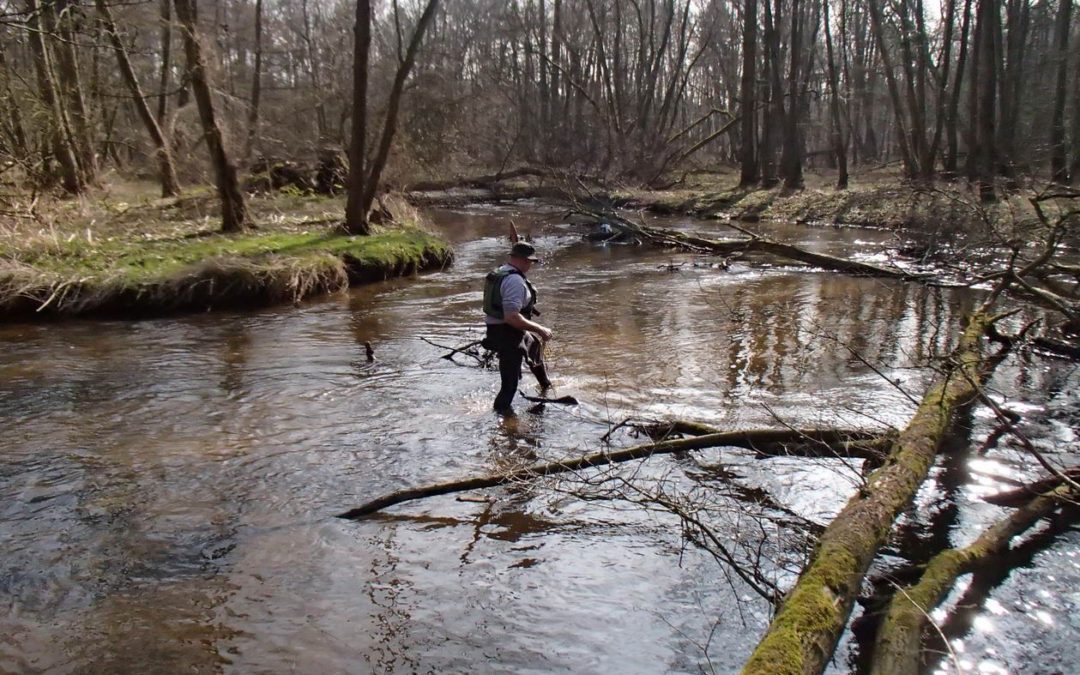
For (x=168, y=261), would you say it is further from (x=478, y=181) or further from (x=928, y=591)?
(x=478, y=181)

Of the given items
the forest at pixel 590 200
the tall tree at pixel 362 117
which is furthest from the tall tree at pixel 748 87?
the tall tree at pixel 362 117

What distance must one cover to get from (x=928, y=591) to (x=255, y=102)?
27222 mm

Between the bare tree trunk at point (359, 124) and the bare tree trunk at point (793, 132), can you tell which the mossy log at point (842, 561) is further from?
the bare tree trunk at point (793, 132)

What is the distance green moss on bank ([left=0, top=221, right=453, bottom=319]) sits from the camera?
1183cm

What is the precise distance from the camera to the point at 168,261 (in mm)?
13320

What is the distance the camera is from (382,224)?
794 inches

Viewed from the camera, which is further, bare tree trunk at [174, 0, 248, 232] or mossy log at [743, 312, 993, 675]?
bare tree trunk at [174, 0, 248, 232]

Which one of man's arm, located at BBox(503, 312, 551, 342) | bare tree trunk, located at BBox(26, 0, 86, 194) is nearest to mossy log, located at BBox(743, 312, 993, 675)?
man's arm, located at BBox(503, 312, 551, 342)

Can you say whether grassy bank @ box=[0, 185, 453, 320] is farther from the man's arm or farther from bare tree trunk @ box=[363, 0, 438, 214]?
the man's arm

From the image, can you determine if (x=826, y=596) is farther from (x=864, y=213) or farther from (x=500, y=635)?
(x=864, y=213)

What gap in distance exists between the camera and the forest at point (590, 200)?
4.89 meters

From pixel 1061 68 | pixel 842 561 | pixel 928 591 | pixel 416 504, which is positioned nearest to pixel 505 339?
pixel 416 504

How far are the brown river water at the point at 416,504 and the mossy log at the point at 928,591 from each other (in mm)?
175

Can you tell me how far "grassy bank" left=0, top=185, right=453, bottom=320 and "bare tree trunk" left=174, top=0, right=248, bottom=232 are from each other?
0.50 meters
